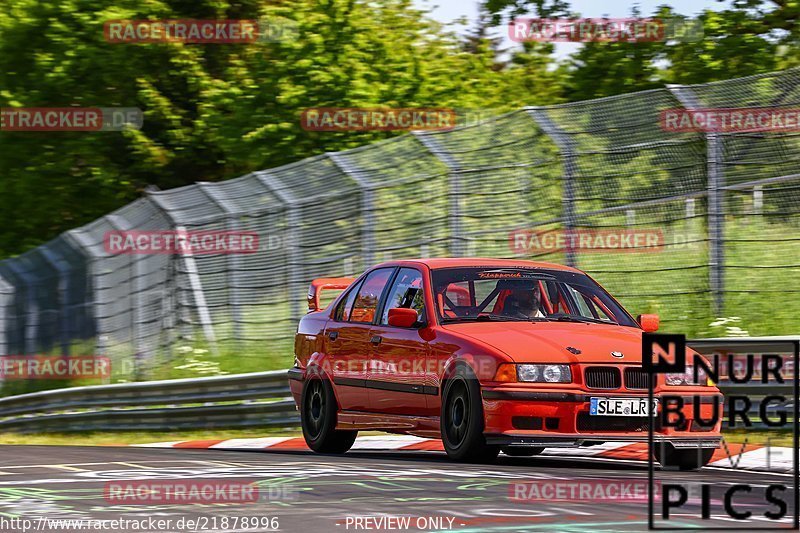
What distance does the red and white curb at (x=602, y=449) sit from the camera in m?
10.5

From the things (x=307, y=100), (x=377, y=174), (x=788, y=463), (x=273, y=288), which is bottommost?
(x=788, y=463)

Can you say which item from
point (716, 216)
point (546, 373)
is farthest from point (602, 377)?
point (716, 216)

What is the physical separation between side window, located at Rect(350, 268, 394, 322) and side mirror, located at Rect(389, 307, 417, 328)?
100 cm

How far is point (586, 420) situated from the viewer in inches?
388

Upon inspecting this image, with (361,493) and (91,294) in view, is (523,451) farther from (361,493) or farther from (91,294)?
(91,294)

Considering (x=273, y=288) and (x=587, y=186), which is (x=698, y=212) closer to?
(x=587, y=186)

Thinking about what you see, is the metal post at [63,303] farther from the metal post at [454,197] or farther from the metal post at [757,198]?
the metal post at [757,198]

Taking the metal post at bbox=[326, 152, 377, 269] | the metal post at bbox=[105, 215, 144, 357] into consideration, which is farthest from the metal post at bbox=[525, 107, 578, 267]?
the metal post at bbox=[105, 215, 144, 357]

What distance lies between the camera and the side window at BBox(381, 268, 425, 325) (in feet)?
36.9

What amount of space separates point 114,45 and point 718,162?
1856 centimetres

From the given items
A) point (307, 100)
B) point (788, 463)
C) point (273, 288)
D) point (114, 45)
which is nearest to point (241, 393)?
point (273, 288)

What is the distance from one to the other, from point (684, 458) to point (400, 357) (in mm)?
2160

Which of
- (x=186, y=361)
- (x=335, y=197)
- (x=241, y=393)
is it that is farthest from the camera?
(x=186, y=361)

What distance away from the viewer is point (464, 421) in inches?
400
